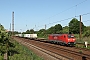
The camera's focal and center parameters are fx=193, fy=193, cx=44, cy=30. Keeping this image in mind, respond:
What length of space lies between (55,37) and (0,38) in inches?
1005

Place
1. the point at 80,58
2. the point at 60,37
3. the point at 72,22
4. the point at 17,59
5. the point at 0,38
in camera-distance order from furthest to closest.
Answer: the point at 72,22 < the point at 60,37 < the point at 0,38 < the point at 80,58 < the point at 17,59

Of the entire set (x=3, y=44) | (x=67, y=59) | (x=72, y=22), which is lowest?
(x=67, y=59)

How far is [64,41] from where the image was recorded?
38.2m

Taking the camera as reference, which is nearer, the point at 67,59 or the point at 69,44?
the point at 67,59

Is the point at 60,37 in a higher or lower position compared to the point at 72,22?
lower

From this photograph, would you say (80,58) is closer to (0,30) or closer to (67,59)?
(67,59)

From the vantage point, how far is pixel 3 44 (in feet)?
69.4

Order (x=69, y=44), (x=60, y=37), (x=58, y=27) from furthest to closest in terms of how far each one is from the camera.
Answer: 1. (x=58, y=27)
2. (x=60, y=37)
3. (x=69, y=44)

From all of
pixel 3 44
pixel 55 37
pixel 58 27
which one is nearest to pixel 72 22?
pixel 58 27

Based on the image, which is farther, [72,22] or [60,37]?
[72,22]

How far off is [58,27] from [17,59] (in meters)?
134

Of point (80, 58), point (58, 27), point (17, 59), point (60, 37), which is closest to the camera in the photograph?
point (17, 59)

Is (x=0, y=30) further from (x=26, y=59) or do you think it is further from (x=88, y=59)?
(x=88, y=59)

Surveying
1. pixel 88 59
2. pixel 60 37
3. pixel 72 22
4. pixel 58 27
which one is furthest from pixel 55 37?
pixel 58 27
